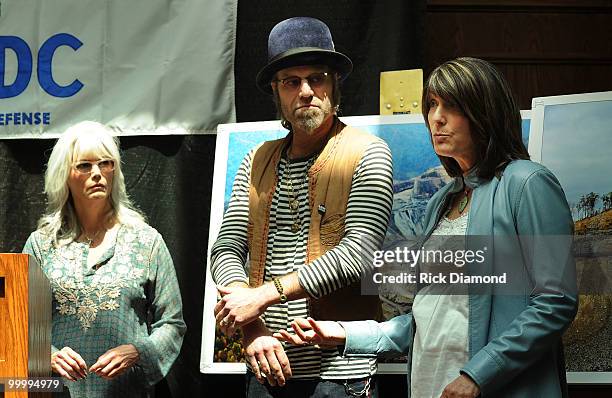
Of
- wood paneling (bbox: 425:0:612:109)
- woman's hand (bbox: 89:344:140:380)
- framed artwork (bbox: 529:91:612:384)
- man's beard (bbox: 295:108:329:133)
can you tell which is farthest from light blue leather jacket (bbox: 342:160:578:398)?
wood paneling (bbox: 425:0:612:109)

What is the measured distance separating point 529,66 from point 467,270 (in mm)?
2277

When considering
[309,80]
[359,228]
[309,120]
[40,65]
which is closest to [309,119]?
[309,120]

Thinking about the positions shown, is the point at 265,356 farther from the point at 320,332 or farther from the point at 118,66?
the point at 118,66

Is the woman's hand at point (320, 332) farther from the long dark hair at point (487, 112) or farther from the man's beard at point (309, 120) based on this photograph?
the man's beard at point (309, 120)

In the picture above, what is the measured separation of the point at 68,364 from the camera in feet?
12.2

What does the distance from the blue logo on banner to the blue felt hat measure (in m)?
1.46

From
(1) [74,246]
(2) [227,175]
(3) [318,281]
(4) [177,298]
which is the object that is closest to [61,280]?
(1) [74,246]

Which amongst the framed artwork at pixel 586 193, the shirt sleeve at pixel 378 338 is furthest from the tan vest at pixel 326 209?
the framed artwork at pixel 586 193

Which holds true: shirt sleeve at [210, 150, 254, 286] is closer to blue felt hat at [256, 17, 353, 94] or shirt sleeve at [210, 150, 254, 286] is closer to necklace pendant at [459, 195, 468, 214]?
blue felt hat at [256, 17, 353, 94]

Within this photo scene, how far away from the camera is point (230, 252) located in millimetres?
3307

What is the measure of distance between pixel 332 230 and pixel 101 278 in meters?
1.15

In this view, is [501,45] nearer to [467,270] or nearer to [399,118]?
[399,118]

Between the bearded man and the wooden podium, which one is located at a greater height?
the bearded man

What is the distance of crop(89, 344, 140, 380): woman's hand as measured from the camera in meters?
3.79
